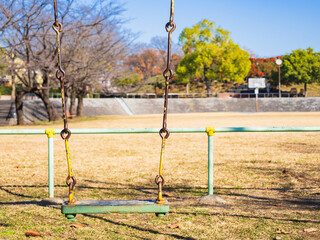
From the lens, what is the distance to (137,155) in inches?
400

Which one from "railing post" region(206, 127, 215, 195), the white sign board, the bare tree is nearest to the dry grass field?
"railing post" region(206, 127, 215, 195)

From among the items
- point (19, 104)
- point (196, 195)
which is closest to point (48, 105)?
point (19, 104)

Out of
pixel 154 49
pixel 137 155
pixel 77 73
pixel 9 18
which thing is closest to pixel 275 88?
Result: pixel 154 49

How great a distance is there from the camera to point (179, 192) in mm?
5875

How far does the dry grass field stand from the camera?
13.0ft

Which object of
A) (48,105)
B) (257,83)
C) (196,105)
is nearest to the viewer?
(48,105)

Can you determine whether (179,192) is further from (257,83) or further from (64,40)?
(257,83)

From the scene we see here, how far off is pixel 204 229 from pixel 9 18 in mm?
16432

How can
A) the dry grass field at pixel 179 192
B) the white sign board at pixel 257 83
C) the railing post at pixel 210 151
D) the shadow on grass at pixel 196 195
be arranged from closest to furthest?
the dry grass field at pixel 179 192 → the railing post at pixel 210 151 → the shadow on grass at pixel 196 195 → the white sign board at pixel 257 83

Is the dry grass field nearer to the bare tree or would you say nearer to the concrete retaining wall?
the bare tree

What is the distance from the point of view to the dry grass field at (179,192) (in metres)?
3.96

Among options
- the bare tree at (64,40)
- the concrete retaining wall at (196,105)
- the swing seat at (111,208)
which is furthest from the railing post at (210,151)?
the concrete retaining wall at (196,105)

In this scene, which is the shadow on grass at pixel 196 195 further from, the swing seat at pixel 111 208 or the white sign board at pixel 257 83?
the white sign board at pixel 257 83

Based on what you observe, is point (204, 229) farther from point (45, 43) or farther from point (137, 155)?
point (45, 43)
